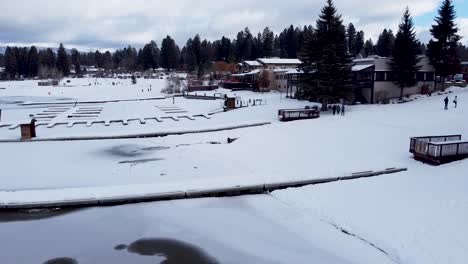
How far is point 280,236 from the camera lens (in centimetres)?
1198

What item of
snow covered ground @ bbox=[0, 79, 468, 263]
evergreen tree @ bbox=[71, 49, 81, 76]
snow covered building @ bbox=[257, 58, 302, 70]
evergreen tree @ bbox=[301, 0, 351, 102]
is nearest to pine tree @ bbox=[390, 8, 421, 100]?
evergreen tree @ bbox=[301, 0, 351, 102]

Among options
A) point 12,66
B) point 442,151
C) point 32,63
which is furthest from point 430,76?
point 12,66

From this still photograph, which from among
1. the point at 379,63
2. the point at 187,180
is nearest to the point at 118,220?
the point at 187,180

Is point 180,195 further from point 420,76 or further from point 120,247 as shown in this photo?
point 420,76

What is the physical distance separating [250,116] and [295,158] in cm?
1685

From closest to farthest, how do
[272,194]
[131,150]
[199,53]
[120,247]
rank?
1. [120,247]
2. [272,194]
3. [131,150]
4. [199,53]

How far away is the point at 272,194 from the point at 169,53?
12599 cm

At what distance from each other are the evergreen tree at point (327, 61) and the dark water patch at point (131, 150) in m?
17.8

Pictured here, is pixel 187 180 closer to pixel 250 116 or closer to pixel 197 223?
pixel 197 223

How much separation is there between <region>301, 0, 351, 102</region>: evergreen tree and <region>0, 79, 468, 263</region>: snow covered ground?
8.80 m

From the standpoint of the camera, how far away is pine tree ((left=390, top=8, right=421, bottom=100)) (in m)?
41.7

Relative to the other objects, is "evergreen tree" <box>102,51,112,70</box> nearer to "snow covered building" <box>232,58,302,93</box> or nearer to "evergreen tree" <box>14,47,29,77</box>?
"evergreen tree" <box>14,47,29,77</box>

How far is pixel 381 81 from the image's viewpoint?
140 feet

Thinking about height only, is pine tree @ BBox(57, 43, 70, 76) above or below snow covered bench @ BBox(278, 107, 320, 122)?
above
